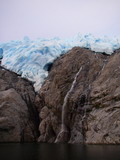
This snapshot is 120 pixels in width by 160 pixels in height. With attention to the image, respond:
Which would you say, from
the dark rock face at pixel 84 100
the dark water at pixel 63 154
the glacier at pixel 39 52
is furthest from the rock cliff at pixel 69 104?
the dark water at pixel 63 154

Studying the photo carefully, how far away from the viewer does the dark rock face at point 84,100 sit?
24.7 metres

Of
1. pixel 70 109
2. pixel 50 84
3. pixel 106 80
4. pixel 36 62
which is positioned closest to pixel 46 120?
pixel 70 109

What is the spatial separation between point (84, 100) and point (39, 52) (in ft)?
62.1

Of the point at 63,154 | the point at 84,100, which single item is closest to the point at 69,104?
the point at 84,100

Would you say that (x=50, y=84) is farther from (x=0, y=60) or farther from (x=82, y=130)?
(x=0, y=60)

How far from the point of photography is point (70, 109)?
31516 millimetres

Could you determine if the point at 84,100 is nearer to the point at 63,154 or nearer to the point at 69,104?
the point at 69,104

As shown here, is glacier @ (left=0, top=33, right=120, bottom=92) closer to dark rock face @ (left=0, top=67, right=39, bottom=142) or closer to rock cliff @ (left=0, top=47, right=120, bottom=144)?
rock cliff @ (left=0, top=47, right=120, bottom=144)

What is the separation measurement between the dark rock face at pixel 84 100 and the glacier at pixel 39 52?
3214 mm

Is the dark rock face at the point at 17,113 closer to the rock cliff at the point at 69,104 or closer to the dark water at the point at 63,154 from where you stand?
the rock cliff at the point at 69,104

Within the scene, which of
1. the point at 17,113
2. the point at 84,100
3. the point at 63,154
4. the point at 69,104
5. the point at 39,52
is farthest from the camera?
the point at 39,52

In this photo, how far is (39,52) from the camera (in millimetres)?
44969

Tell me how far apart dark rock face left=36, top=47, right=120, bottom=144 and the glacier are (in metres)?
3.21

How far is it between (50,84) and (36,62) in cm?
834
